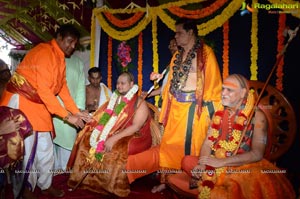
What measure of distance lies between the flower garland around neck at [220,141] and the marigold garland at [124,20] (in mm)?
3289

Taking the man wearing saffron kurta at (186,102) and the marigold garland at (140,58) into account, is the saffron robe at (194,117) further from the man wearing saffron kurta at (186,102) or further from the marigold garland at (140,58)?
the marigold garland at (140,58)

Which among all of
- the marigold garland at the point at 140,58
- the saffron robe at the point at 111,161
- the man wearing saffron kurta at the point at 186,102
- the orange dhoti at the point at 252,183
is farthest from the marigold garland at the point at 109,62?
the orange dhoti at the point at 252,183

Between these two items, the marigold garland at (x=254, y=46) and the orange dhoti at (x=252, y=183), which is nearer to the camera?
the orange dhoti at (x=252, y=183)

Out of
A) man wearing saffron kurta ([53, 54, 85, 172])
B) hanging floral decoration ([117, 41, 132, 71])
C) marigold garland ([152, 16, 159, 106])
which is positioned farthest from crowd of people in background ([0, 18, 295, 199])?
hanging floral decoration ([117, 41, 132, 71])

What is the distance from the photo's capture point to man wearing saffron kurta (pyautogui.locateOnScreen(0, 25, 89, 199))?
3.06 meters

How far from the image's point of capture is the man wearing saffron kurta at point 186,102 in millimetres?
3207

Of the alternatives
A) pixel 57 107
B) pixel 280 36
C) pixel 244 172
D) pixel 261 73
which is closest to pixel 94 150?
pixel 57 107

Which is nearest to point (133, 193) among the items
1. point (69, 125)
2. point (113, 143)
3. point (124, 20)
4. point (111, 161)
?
point (111, 161)

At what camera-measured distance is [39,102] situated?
10.4 ft

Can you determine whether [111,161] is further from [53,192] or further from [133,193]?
[53,192]

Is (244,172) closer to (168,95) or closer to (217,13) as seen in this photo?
(168,95)

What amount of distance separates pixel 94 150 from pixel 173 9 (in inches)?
106

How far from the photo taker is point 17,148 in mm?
2688

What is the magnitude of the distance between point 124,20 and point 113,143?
284 cm
